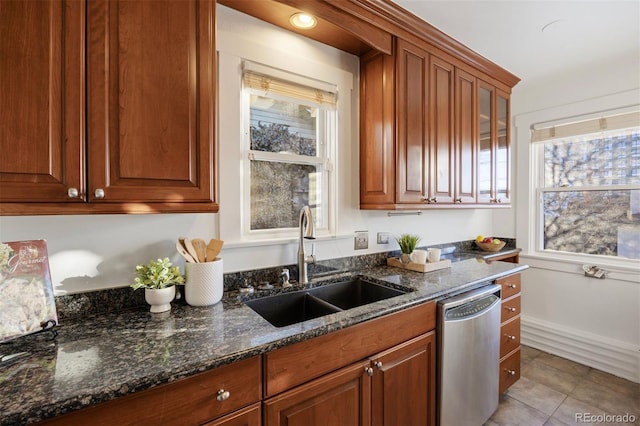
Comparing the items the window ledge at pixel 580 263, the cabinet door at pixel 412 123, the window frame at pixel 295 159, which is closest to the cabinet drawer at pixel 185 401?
the window frame at pixel 295 159

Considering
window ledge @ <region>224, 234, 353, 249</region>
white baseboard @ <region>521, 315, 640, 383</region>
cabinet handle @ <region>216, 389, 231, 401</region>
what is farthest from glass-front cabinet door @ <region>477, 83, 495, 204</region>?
cabinet handle @ <region>216, 389, 231, 401</region>

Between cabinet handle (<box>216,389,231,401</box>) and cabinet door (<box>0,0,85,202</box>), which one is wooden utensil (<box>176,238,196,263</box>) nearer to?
cabinet door (<box>0,0,85,202</box>)

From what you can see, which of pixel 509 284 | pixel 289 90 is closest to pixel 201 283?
pixel 289 90

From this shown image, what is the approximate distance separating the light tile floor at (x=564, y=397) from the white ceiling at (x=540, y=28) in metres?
2.58

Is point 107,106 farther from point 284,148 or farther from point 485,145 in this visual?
point 485,145

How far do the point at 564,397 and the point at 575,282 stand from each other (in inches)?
42.1

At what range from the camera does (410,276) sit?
1.82 m

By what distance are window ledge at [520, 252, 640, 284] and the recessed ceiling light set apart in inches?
116

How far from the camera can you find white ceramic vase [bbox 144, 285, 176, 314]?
3.86ft

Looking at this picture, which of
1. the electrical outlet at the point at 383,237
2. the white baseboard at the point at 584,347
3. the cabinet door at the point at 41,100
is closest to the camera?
the cabinet door at the point at 41,100

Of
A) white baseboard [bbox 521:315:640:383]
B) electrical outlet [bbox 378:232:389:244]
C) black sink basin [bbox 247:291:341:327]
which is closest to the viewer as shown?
black sink basin [bbox 247:291:341:327]

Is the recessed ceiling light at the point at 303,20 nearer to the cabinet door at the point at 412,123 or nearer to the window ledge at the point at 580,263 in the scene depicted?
the cabinet door at the point at 412,123

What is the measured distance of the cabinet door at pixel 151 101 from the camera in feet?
3.15

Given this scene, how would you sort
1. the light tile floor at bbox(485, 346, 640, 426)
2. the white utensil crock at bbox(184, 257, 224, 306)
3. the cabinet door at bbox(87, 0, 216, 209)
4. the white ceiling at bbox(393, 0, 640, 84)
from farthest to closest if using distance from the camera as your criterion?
the light tile floor at bbox(485, 346, 640, 426) → the white ceiling at bbox(393, 0, 640, 84) → the white utensil crock at bbox(184, 257, 224, 306) → the cabinet door at bbox(87, 0, 216, 209)
